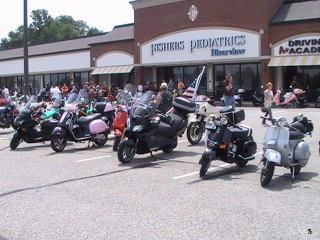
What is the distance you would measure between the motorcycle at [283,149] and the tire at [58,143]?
5551 millimetres

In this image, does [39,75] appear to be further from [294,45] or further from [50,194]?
[50,194]

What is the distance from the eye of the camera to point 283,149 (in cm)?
712

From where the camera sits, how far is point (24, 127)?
466 inches

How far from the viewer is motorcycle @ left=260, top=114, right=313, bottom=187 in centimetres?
683

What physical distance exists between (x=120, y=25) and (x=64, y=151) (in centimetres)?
3262

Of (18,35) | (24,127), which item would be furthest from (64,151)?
(18,35)

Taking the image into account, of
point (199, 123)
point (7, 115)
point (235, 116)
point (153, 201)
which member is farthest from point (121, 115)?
point (7, 115)

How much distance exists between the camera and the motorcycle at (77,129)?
11.1m

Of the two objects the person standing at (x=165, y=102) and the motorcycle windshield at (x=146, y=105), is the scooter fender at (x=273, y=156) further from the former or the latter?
the person standing at (x=165, y=102)

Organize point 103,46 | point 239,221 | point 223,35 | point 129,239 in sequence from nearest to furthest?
point 129,239 → point 239,221 → point 223,35 → point 103,46

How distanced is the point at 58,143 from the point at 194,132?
3397 mm

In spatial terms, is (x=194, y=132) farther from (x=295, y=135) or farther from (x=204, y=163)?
(x=295, y=135)

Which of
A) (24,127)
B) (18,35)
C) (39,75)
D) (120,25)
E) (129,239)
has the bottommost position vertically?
(129,239)

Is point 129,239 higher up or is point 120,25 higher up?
point 120,25
